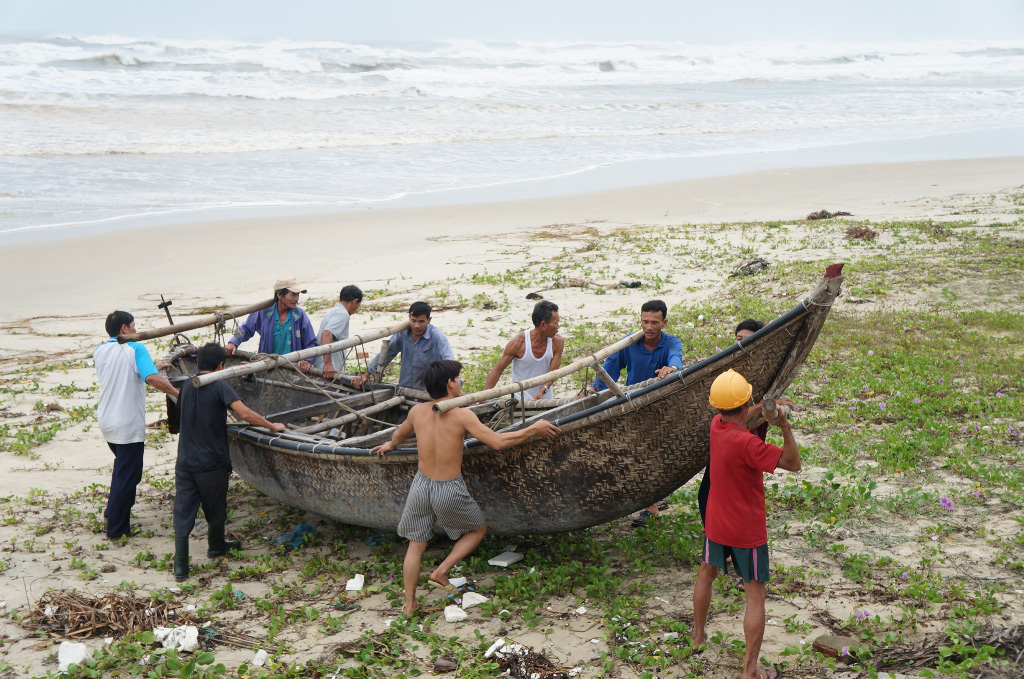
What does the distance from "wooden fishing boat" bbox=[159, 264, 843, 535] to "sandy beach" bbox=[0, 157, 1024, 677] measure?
1.39 feet

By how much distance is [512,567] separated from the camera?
5.75m

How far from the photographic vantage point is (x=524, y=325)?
1139 cm

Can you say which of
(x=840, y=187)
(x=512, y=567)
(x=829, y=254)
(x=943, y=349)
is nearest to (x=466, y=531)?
(x=512, y=567)

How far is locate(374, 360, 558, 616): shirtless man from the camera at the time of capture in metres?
5.20

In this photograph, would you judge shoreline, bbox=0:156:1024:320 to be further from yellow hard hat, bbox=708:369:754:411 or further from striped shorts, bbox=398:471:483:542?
yellow hard hat, bbox=708:369:754:411

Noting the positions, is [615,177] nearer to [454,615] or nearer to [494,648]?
[454,615]

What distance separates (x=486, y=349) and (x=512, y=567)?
4917 millimetres

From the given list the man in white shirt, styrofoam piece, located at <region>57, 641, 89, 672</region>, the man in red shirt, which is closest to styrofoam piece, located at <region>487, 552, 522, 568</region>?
the man in red shirt

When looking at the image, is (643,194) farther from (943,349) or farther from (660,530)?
(660,530)

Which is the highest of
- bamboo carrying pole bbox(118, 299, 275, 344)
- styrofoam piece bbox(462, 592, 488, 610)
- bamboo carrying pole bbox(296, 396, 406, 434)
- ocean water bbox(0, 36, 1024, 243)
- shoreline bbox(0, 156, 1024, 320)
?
ocean water bbox(0, 36, 1024, 243)

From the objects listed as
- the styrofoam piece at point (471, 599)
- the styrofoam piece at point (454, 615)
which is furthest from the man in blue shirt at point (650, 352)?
the styrofoam piece at point (454, 615)

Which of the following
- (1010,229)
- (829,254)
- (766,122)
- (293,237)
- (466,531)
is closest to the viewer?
(466,531)

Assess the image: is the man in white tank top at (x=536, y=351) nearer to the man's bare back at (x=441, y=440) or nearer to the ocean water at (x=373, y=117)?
the man's bare back at (x=441, y=440)

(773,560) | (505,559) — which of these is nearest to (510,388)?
(505,559)
